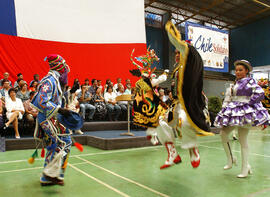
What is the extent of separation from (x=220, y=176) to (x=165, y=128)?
102 centimetres

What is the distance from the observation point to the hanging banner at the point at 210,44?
1153cm

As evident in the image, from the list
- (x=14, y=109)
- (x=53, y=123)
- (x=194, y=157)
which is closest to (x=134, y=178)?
(x=194, y=157)

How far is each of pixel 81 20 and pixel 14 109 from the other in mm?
4473

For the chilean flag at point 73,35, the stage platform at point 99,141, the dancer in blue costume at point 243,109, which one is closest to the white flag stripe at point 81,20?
the chilean flag at point 73,35

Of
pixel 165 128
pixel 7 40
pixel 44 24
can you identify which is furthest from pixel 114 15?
pixel 165 128

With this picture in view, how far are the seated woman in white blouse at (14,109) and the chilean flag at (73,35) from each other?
1.97m

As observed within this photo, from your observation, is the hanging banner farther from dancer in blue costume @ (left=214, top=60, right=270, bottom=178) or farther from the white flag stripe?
dancer in blue costume @ (left=214, top=60, right=270, bottom=178)

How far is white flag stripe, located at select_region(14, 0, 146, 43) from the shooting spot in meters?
7.53

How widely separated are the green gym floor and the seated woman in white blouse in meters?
0.96

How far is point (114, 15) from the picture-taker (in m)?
8.91

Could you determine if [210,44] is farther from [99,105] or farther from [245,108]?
[245,108]

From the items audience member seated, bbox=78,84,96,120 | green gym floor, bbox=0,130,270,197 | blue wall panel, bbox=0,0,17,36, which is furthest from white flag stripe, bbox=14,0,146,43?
green gym floor, bbox=0,130,270,197

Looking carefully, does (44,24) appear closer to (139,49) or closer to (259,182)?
(139,49)

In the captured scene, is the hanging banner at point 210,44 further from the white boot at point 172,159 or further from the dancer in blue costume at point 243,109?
the white boot at point 172,159
